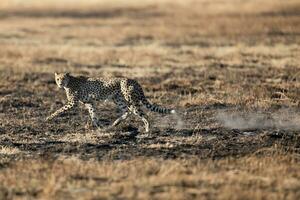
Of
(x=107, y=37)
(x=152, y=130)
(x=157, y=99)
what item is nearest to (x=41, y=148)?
(x=152, y=130)

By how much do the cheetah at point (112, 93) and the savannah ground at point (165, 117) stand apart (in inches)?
14.9

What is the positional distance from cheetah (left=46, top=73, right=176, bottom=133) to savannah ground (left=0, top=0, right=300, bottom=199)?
378mm

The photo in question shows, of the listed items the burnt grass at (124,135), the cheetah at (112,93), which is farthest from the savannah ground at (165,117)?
the cheetah at (112,93)

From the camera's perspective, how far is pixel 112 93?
12.7m

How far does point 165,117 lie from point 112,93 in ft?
6.16

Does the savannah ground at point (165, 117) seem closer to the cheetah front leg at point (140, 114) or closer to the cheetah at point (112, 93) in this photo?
the cheetah front leg at point (140, 114)

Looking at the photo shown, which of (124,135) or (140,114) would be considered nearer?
(124,135)

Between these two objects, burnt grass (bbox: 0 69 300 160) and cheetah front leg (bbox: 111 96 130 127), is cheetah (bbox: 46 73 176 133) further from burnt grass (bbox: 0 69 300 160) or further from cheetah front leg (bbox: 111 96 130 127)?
burnt grass (bbox: 0 69 300 160)

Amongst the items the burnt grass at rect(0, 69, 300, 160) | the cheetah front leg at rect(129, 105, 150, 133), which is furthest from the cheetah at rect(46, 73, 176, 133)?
the burnt grass at rect(0, 69, 300, 160)

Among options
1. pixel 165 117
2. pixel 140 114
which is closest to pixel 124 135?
pixel 140 114

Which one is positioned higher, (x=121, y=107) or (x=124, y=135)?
(x=121, y=107)

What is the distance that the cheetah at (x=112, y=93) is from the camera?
12.5 m

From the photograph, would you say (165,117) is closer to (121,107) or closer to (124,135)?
(121,107)

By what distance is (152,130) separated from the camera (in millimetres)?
12820
